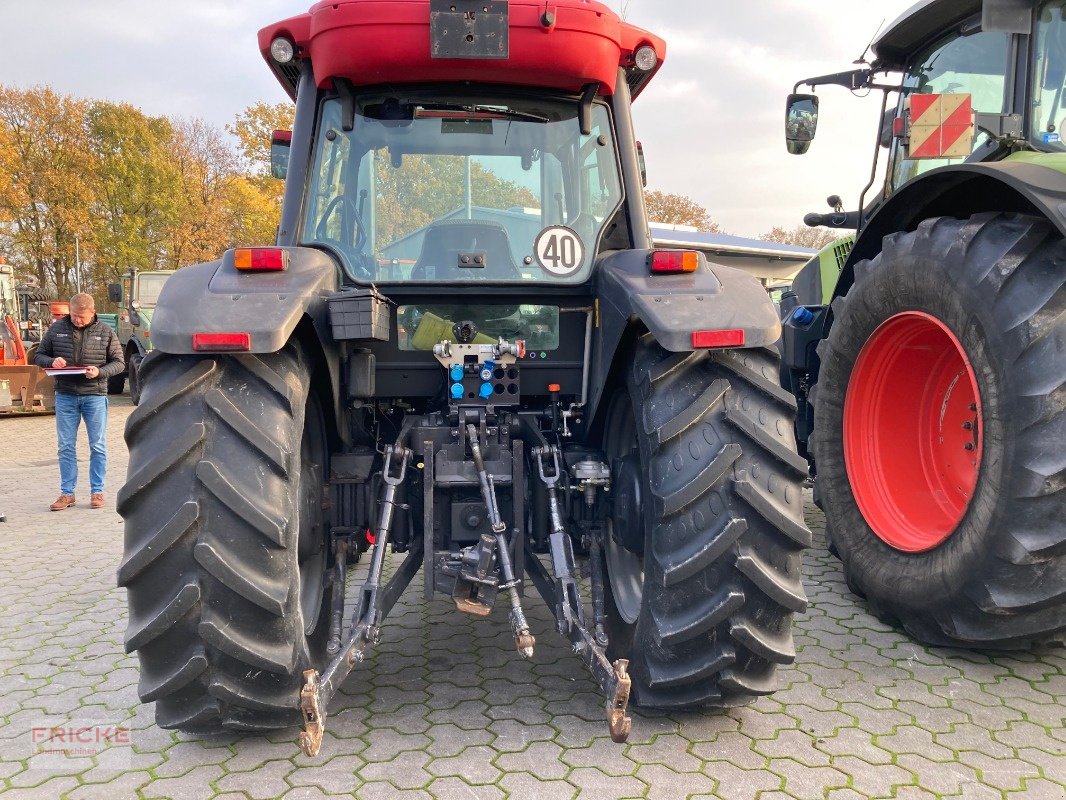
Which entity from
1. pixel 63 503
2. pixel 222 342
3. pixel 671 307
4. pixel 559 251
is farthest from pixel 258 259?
pixel 63 503

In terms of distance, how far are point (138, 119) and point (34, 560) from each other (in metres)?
32.4

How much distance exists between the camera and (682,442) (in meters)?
2.55

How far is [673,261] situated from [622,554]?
1.14m

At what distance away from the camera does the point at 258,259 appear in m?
2.68

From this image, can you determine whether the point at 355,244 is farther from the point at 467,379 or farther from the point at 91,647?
the point at 91,647

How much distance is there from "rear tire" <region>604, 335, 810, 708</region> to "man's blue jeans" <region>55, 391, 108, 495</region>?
5912 mm

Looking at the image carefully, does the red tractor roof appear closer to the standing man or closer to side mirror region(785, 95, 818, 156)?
side mirror region(785, 95, 818, 156)

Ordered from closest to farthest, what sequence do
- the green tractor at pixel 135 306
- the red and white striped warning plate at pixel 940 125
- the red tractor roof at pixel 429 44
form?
the red tractor roof at pixel 429 44
the red and white striped warning plate at pixel 940 125
the green tractor at pixel 135 306

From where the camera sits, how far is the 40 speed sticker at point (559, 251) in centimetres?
321

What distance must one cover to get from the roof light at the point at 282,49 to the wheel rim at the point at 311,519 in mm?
1310

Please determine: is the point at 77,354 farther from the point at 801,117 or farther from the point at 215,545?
the point at 801,117

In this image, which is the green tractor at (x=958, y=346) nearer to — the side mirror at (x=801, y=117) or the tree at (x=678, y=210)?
the side mirror at (x=801, y=117)

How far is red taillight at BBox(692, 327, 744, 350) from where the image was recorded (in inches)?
98.5

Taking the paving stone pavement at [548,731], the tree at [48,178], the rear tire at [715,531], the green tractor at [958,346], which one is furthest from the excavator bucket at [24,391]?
the tree at [48,178]
